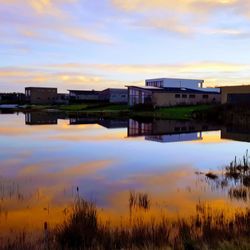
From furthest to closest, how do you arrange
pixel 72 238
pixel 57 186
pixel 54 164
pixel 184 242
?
pixel 54 164, pixel 57 186, pixel 72 238, pixel 184 242

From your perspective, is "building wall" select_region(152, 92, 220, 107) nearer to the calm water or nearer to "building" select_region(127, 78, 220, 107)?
"building" select_region(127, 78, 220, 107)

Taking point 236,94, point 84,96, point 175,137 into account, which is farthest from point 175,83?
point 175,137

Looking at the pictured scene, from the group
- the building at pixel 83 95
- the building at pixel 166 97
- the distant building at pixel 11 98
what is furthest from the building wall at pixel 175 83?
the distant building at pixel 11 98

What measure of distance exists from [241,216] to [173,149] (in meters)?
16.5

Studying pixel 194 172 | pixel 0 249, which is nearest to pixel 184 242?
pixel 0 249

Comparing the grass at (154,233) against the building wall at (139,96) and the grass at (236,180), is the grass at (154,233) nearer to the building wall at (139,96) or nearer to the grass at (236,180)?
the grass at (236,180)

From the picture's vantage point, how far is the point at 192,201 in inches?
487

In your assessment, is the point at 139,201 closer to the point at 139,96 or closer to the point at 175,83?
the point at 139,96

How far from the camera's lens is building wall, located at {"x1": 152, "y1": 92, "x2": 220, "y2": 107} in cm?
7594

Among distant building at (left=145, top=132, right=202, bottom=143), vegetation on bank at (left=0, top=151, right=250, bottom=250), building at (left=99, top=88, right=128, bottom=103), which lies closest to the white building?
building at (left=99, top=88, right=128, bottom=103)

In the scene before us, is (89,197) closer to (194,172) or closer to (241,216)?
(241,216)

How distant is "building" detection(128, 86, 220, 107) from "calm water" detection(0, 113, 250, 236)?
147ft

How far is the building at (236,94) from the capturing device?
191ft

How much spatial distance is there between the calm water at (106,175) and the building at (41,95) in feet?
337
